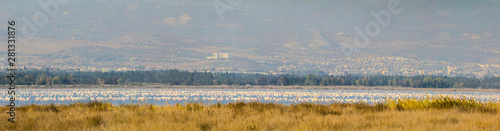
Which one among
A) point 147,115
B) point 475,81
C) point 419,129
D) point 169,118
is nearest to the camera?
point 419,129

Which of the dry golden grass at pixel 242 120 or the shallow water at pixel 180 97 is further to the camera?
the shallow water at pixel 180 97

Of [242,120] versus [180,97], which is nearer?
[242,120]

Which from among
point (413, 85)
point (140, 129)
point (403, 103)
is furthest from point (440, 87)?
point (140, 129)

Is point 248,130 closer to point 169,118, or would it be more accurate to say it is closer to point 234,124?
point 234,124

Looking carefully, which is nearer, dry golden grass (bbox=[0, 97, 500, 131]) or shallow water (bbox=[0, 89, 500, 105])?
dry golden grass (bbox=[0, 97, 500, 131])

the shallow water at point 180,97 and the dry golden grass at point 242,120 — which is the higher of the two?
the dry golden grass at point 242,120

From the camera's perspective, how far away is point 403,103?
1833cm

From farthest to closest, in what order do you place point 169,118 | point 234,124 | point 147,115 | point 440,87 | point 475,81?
point 475,81
point 440,87
point 147,115
point 169,118
point 234,124

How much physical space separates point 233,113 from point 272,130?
3452 millimetres

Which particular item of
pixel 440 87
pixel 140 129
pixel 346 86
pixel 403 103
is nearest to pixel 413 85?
pixel 440 87

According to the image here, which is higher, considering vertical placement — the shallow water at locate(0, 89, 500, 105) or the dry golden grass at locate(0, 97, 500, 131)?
the dry golden grass at locate(0, 97, 500, 131)

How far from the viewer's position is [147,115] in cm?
1443

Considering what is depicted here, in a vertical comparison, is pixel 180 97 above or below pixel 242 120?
below

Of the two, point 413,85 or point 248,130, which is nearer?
point 248,130
